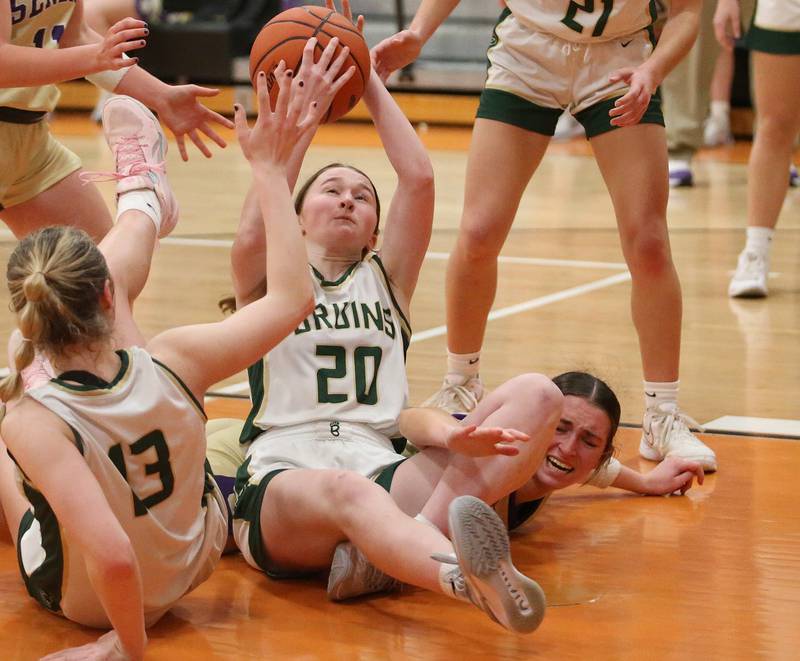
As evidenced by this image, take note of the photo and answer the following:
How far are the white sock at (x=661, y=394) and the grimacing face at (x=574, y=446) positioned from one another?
29.5 inches

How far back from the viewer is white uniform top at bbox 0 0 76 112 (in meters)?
3.46

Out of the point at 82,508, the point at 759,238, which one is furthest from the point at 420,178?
the point at 759,238

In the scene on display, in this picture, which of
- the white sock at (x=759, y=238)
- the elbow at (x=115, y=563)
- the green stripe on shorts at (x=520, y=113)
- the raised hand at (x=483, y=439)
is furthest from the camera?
the white sock at (x=759, y=238)

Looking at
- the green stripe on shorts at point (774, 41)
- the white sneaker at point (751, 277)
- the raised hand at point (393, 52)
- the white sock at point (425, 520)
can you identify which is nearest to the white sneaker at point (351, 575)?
the white sock at point (425, 520)

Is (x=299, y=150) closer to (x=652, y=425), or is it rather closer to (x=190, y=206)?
(x=652, y=425)

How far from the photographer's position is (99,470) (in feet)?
7.77

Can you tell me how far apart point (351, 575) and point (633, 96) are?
148 centimetres

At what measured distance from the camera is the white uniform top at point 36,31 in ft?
11.3

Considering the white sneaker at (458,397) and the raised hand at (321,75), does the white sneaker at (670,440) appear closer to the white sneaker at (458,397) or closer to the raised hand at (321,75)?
the white sneaker at (458,397)

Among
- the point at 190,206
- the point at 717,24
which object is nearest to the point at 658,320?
the point at 717,24

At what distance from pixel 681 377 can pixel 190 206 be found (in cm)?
432

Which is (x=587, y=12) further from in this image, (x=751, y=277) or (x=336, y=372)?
(x=751, y=277)

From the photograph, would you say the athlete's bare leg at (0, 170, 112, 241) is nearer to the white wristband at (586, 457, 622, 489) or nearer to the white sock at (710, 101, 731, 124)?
the white wristband at (586, 457, 622, 489)

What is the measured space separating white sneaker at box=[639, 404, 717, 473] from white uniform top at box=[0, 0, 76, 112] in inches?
75.1
